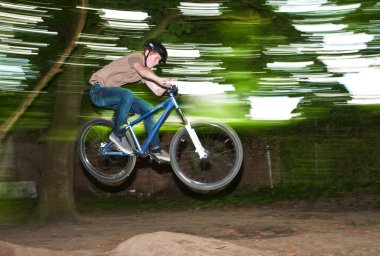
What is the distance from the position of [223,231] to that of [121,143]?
15.4 ft

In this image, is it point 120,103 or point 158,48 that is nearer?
point 158,48

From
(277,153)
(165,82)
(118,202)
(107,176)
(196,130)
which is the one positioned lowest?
(118,202)

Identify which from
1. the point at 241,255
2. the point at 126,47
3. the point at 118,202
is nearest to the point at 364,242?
the point at 241,255

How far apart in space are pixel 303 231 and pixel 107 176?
490 centimetres

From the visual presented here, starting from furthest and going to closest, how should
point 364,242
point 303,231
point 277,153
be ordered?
1. point 277,153
2. point 303,231
3. point 364,242

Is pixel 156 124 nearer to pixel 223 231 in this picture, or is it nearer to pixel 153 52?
pixel 153 52

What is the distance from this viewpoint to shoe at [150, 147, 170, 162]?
681 centimetres

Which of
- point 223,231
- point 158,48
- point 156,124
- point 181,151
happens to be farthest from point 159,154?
point 223,231

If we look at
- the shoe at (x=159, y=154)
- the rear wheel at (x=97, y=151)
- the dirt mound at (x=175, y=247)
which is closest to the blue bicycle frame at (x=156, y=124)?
the shoe at (x=159, y=154)

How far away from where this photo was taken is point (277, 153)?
1688 centimetres

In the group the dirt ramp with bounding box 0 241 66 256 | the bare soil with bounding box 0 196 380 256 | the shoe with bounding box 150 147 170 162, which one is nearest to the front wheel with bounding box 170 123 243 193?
the shoe with bounding box 150 147 170 162

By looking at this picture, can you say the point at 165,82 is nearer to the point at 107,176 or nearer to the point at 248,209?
the point at 107,176

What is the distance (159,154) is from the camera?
6836 mm

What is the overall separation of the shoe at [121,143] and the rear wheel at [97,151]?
0.89 ft
